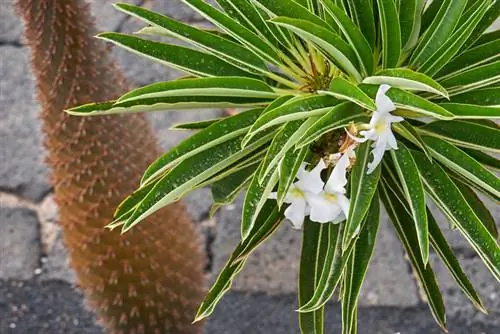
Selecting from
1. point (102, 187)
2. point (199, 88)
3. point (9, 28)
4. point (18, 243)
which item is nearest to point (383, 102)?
point (199, 88)

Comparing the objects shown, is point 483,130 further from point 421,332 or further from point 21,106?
point 21,106

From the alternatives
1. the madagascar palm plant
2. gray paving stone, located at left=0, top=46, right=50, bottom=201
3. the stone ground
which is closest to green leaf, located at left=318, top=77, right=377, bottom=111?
the madagascar palm plant

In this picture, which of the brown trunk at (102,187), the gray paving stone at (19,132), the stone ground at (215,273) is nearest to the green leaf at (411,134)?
the brown trunk at (102,187)

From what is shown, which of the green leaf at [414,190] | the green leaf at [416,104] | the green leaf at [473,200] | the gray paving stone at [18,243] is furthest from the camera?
the gray paving stone at [18,243]

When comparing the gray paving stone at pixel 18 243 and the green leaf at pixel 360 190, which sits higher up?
the green leaf at pixel 360 190

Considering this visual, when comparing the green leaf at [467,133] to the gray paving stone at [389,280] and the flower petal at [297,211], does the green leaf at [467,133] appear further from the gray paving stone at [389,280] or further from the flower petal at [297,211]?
the gray paving stone at [389,280]

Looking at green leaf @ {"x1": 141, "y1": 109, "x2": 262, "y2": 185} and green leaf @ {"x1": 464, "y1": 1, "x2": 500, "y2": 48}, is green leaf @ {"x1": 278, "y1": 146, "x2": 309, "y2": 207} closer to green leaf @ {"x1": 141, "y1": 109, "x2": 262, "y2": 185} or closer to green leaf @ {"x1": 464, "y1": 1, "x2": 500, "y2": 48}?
green leaf @ {"x1": 141, "y1": 109, "x2": 262, "y2": 185}

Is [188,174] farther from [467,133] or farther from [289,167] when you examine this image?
[467,133]

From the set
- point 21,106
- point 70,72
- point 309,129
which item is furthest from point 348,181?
point 21,106
